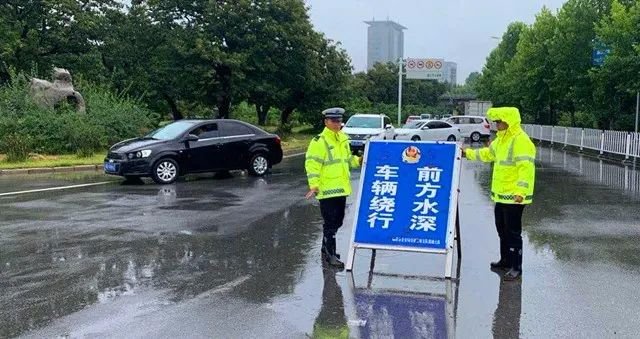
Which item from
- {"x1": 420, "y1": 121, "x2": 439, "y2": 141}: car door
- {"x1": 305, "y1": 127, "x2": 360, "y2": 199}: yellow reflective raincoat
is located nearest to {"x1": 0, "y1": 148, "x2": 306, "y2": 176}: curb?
{"x1": 305, "y1": 127, "x2": 360, "y2": 199}: yellow reflective raincoat

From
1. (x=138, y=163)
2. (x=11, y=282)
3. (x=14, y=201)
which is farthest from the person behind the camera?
(x=138, y=163)

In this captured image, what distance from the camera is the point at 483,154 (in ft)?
23.4

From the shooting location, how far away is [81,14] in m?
33.0

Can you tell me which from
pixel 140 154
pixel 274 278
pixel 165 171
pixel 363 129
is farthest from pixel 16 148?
pixel 274 278

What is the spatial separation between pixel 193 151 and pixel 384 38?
4146 inches

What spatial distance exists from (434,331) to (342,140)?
9.20 feet

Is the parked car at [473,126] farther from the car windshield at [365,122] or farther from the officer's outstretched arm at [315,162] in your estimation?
the officer's outstretched arm at [315,162]

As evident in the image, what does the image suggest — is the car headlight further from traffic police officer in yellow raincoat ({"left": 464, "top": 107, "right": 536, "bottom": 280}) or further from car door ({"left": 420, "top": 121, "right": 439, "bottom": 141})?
car door ({"left": 420, "top": 121, "right": 439, "bottom": 141})

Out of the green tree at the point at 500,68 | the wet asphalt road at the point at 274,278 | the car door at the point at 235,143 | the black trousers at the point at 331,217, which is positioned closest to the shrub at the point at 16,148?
the car door at the point at 235,143

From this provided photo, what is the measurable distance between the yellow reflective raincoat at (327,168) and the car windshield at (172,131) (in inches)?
354

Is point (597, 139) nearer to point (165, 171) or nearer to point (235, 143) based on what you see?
point (235, 143)

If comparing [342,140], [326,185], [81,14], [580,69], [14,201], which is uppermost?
[81,14]

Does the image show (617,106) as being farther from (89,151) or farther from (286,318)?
(286,318)

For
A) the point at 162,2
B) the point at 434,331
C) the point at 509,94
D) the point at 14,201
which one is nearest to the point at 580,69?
the point at 509,94
